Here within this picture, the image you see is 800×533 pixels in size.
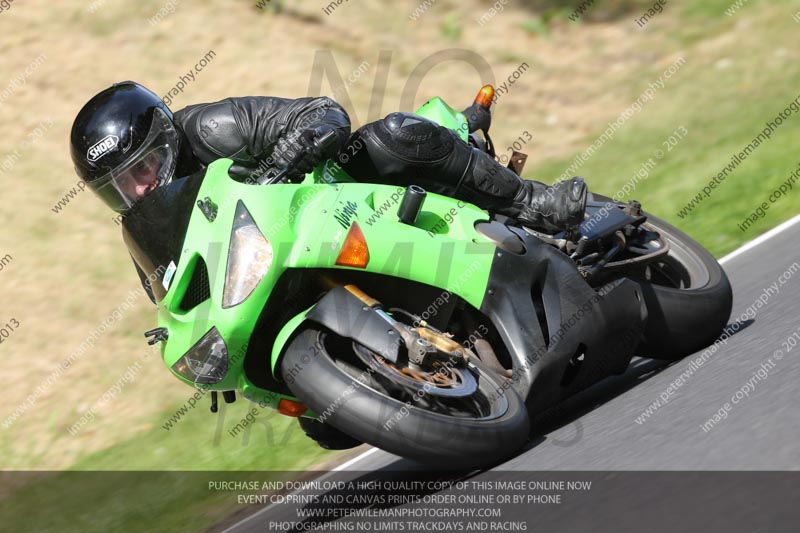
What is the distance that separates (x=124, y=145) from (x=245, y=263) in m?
0.77

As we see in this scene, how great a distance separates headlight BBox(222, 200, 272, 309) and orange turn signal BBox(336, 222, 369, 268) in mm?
308

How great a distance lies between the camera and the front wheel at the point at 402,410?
402 cm

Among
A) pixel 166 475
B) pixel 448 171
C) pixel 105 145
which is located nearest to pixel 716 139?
pixel 448 171

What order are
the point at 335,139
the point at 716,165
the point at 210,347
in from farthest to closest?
the point at 716,165
the point at 335,139
the point at 210,347

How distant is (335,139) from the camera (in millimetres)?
4680

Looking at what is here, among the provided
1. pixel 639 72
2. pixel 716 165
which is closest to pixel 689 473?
pixel 716 165

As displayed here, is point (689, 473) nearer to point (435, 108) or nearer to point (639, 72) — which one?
point (435, 108)

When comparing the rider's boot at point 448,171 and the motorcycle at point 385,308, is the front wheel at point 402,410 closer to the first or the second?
the motorcycle at point 385,308

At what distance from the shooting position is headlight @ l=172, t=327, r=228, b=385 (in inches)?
172

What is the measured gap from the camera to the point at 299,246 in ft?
14.6

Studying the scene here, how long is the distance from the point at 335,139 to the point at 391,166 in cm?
49

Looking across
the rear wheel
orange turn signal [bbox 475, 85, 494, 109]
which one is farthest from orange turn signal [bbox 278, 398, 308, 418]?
orange turn signal [bbox 475, 85, 494, 109]

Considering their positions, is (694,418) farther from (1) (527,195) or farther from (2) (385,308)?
(1) (527,195)

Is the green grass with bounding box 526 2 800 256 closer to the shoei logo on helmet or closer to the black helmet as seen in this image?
the black helmet
